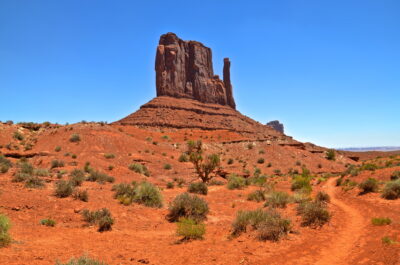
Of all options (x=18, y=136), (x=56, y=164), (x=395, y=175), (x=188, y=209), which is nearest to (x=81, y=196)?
(x=188, y=209)

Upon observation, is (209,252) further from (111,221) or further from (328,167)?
(328,167)

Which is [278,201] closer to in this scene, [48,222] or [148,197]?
[148,197]

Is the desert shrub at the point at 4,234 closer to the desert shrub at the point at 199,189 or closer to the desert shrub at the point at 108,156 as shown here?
the desert shrub at the point at 199,189

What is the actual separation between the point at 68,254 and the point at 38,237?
2032mm

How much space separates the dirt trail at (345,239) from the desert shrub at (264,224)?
1.51 meters

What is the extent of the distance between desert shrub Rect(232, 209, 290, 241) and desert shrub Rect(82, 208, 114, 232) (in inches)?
179

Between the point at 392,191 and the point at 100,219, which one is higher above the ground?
the point at 100,219

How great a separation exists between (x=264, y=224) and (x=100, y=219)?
592cm

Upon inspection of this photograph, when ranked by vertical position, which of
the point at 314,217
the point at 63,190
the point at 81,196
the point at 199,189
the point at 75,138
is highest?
the point at 75,138

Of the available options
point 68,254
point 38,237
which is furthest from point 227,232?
point 38,237

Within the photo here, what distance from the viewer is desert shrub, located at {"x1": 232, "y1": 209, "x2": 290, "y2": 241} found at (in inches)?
347

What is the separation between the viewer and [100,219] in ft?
33.5

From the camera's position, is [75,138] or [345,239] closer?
[345,239]

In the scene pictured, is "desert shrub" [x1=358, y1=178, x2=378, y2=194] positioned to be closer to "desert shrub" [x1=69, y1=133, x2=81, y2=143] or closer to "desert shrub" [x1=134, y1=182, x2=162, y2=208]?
"desert shrub" [x1=134, y1=182, x2=162, y2=208]
